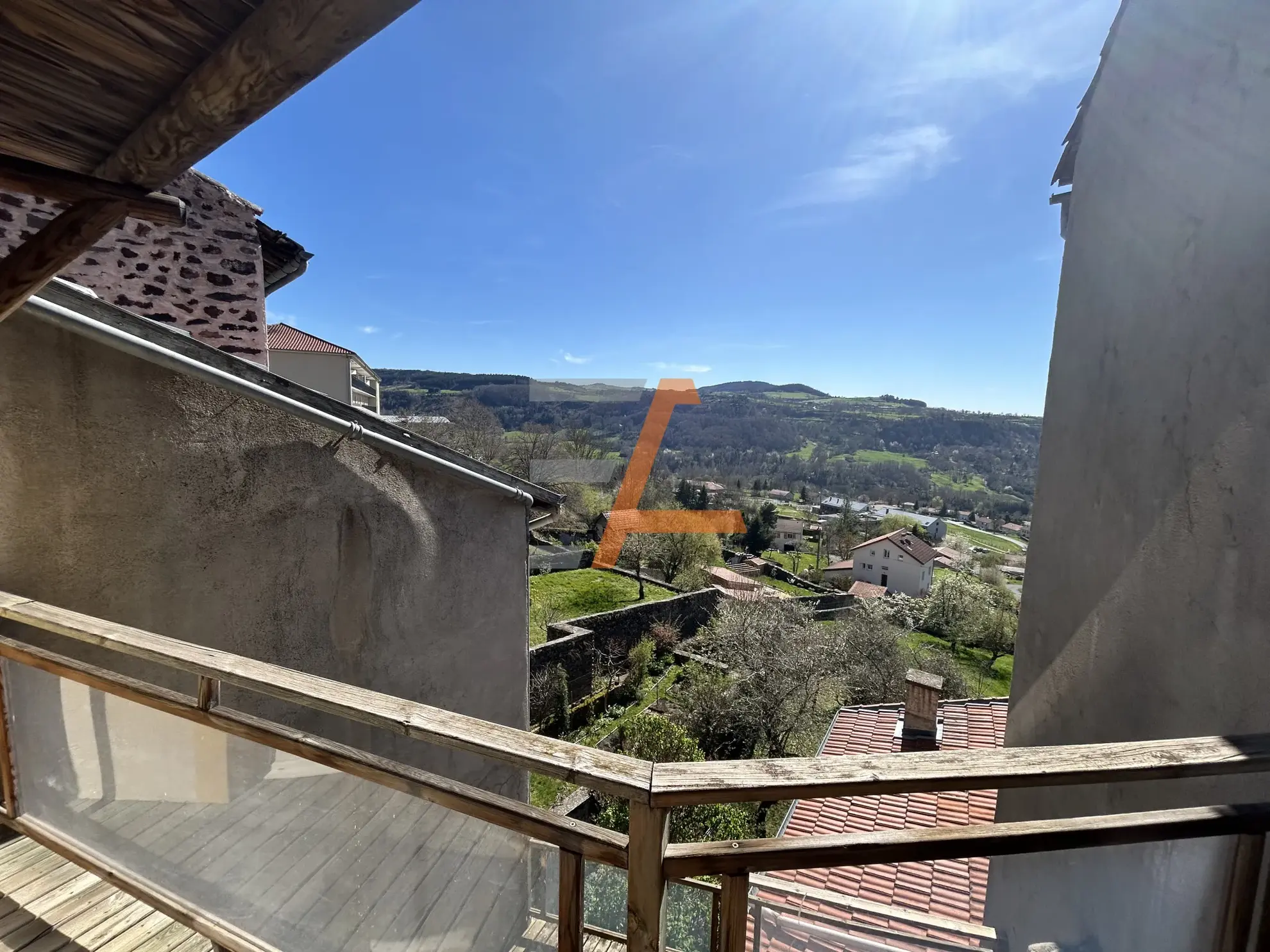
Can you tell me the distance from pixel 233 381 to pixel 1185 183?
382 centimetres

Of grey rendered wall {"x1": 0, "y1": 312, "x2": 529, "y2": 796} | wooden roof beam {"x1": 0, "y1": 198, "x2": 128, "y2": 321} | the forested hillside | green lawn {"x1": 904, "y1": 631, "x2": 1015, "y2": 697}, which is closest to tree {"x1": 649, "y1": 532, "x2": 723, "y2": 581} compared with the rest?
the forested hillside

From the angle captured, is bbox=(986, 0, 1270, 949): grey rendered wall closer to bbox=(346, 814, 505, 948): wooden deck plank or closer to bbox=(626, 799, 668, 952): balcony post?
bbox=(626, 799, 668, 952): balcony post

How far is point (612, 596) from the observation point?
62.2 ft

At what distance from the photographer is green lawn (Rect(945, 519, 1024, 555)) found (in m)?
38.6

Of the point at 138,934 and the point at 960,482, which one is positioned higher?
the point at 138,934

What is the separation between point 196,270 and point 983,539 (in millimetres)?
47803

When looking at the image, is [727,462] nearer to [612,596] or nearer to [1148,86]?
[612,596]

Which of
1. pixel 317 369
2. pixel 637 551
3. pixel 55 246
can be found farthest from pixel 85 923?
pixel 637 551

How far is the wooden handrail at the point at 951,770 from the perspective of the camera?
2.66 ft

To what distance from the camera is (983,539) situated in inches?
1650

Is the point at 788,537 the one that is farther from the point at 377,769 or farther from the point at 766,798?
the point at 766,798

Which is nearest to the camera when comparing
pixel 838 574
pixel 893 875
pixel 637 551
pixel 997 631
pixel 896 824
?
pixel 893 875

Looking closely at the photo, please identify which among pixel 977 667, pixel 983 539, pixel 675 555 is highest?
pixel 675 555

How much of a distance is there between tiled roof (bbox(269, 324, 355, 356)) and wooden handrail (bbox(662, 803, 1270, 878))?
964cm
